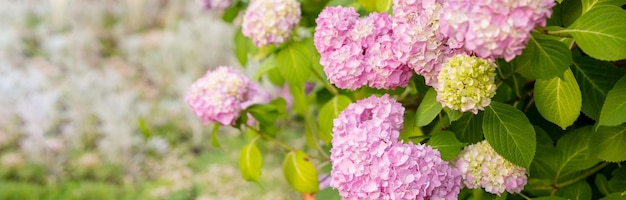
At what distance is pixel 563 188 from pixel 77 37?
1286 mm

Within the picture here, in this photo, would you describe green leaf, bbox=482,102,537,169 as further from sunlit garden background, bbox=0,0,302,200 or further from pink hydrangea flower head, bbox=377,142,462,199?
sunlit garden background, bbox=0,0,302,200

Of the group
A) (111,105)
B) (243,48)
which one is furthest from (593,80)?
(111,105)

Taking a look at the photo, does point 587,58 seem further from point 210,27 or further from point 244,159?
point 210,27

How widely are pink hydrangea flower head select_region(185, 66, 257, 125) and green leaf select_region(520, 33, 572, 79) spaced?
1.50 feet

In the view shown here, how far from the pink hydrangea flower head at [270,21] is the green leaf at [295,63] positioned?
0.07ft

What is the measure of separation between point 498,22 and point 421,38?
11 cm

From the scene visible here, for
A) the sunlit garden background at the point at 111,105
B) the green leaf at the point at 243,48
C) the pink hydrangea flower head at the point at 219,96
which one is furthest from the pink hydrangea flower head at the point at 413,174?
the sunlit garden background at the point at 111,105

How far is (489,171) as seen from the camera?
0.69 m

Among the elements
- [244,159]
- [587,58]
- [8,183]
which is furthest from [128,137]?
[587,58]

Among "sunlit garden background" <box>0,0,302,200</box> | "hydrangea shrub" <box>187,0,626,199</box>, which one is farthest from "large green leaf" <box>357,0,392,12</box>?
"sunlit garden background" <box>0,0,302,200</box>

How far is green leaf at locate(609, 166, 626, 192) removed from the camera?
775 mm

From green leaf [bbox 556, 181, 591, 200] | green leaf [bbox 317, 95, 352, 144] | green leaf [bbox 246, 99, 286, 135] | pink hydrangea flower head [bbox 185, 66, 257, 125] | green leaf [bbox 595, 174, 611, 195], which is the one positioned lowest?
green leaf [bbox 595, 174, 611, 195]

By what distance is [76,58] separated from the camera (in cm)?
174

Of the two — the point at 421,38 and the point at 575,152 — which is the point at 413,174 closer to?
the point at 421,38
